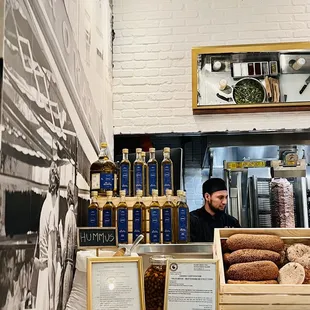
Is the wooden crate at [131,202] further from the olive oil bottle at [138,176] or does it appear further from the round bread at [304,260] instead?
the round bread at [304,260]

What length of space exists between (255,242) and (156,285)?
453mm

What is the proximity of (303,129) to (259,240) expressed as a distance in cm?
229

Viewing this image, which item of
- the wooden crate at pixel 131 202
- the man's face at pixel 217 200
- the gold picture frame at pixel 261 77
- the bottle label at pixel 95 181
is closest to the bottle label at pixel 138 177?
the wooden crate at pixel 131 202

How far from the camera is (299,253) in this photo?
1.92 m

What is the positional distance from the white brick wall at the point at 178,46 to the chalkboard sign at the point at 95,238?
7.22 feet

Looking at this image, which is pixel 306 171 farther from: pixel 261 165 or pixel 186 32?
pixel 186 32

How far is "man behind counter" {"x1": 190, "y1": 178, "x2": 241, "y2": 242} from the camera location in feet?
13.3

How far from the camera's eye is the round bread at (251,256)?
1.89 meters

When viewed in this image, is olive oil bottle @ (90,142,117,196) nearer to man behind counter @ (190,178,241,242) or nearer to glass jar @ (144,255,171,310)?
glass jar @ (144,255,171,310)

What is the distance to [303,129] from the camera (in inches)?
158

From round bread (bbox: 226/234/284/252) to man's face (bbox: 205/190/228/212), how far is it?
7.21 ft

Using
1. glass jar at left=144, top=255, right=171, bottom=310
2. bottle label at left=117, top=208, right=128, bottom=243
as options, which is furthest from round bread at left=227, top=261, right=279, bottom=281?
bottle label at left=117, top=208, right=128, bottom=243

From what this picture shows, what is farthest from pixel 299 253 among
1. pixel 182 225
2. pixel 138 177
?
pixel 138 177

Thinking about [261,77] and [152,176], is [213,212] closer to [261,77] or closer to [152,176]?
[261,77]
